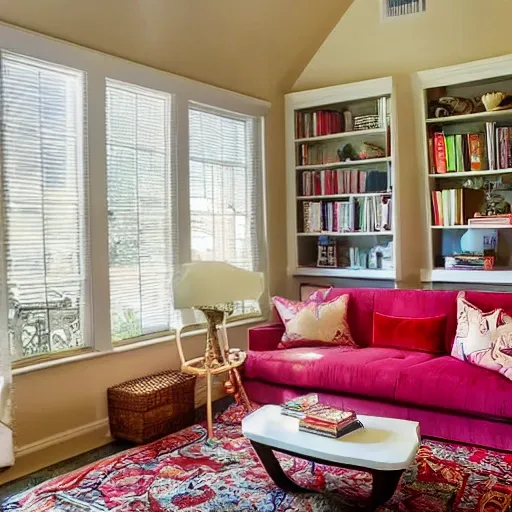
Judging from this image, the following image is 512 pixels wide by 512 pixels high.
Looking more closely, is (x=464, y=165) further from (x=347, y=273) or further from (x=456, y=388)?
(x=456, y=388)

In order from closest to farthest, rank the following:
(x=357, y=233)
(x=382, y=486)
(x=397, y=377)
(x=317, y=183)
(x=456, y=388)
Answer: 1. (x=382, y=486)
2. (x=456, y=388)
3. (x=397, y=377)
4. (x=357, y=233)
5. (x=317, y=183)

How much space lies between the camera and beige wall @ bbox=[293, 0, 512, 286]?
4.53 m

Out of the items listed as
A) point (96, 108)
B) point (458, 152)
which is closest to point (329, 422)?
point (96, 108)

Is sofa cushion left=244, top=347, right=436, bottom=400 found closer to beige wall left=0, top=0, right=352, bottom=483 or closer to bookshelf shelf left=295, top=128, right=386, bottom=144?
beige wall left=0, top=0, right=352, bottom=483

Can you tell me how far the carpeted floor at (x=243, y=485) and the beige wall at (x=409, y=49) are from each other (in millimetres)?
2086

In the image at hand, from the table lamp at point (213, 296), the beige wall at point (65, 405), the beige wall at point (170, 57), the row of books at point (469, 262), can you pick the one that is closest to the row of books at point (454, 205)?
the row of books at point (469, 262)

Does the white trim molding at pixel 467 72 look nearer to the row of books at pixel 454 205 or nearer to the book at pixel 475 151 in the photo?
the book at pixel 475 151

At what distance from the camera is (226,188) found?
4828mm

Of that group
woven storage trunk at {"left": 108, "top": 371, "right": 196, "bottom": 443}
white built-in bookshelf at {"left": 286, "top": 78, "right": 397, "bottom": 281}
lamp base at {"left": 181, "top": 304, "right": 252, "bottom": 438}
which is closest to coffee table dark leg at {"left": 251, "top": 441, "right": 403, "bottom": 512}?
lamp base at {"left": 181, "top": 304, "right": 252, "bottom": 438}

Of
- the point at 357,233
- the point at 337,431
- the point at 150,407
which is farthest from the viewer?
the point at 357,233

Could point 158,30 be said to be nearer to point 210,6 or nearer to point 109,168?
point 210,6

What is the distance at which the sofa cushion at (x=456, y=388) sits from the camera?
122 inches

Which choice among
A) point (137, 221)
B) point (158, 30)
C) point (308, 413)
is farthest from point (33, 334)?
point (158, 30)

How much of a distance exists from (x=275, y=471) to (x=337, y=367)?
959 millimetres
